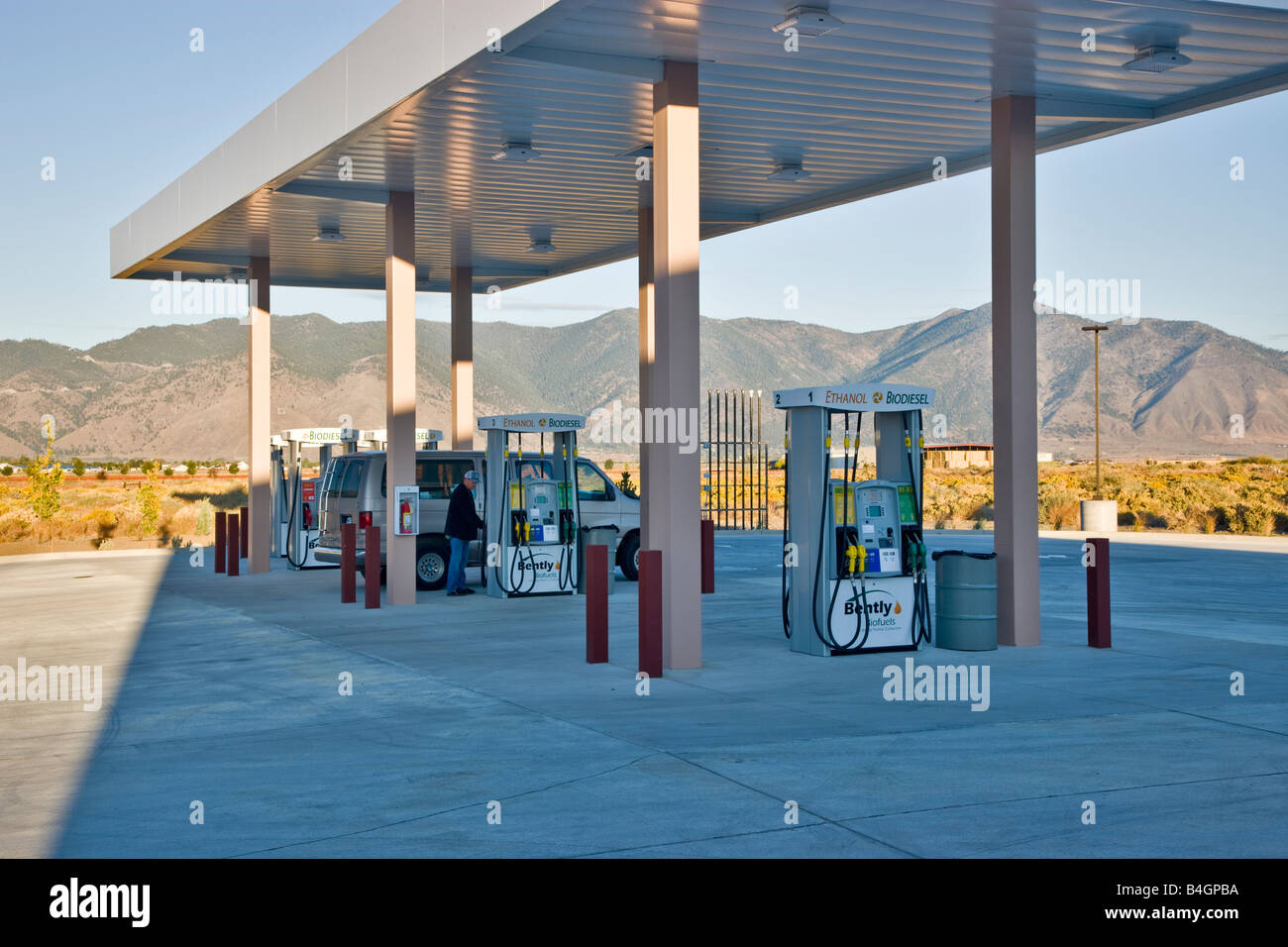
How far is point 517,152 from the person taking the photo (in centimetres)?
1490

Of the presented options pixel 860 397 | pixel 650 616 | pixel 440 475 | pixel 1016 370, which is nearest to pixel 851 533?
pixel 860 397

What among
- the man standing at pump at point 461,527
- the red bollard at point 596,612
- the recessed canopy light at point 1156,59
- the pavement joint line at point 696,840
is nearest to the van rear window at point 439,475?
the man standing at pump at point 461,527

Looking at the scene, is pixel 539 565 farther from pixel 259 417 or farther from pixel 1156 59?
pixel 1156 59

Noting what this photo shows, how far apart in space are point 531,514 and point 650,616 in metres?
6.55

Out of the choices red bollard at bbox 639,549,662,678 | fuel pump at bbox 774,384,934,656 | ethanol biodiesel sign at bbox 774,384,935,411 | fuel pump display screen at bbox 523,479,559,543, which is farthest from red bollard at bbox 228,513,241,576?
ethanol biodiesel sign at bbox 774,384,935,411

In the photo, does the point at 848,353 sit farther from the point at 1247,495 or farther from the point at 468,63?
the point at 468,63

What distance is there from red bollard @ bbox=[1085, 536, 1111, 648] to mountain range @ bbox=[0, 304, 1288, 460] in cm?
11232

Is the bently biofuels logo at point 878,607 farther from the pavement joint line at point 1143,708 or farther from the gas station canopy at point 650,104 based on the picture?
the gas station canopy at point 650,104

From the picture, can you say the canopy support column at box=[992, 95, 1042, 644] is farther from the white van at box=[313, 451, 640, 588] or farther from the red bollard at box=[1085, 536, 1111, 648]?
the white van at box=[313, 451, 640, 588]

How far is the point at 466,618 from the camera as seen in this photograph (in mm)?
15445

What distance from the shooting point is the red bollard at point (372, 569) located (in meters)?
16.5

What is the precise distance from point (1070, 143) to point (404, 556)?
31.2ft

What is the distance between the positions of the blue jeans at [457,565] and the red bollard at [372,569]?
135 centimetres
